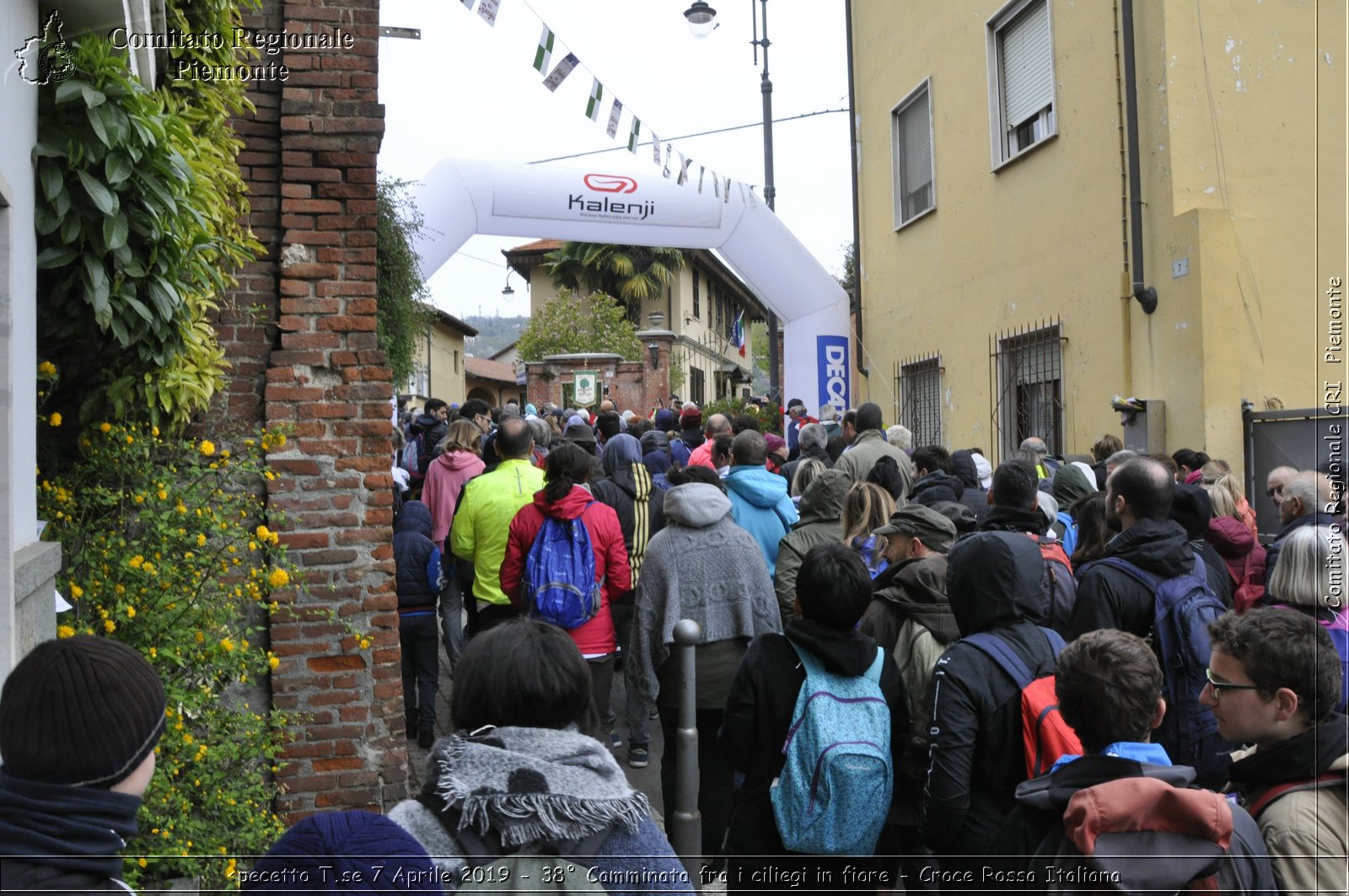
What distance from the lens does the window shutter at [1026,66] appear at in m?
10.3

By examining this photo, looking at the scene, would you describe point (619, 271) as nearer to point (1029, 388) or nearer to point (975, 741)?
point (1029, 388)

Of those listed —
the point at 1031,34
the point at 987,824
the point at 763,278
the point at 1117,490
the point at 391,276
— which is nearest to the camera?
the point at 987,824

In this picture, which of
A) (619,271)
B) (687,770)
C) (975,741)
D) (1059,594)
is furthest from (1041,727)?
(619,271)

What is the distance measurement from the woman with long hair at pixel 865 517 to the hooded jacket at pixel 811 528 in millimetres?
161

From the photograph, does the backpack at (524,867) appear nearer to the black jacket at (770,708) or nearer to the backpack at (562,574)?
the black jacket at (770,708)

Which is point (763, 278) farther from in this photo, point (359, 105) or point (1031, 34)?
point (359, 105)

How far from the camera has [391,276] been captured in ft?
27.3

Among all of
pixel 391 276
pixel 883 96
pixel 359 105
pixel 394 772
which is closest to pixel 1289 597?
pixel 394 772

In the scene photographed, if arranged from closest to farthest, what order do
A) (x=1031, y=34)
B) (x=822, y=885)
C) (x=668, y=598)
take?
(x=822, y=885) < (x=668, y=598) < (x=1031, y=34)

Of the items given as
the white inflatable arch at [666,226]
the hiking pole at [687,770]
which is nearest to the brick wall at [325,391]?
the hiking pole at [687,770]

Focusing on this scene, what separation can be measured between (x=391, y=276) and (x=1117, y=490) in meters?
6.04

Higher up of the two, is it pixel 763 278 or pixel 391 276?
pixel 763 278

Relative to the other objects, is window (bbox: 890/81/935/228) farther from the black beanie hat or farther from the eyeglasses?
the black beanie hat

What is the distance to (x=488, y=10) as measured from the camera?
Answer: 5.99 m
